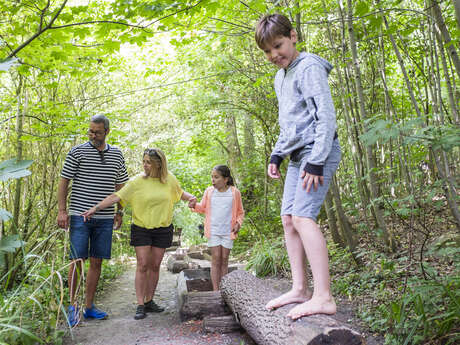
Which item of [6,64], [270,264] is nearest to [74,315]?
[6,64]

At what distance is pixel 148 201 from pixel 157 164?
0.43 m

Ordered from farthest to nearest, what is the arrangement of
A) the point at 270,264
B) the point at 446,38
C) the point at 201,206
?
the point at 270,264 < the point at 201,206 < the point at 446,38

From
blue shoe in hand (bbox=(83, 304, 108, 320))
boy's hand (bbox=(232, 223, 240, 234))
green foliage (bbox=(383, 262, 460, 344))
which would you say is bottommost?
blue shoe in hand (bbox=(83, 304, 108, 320))

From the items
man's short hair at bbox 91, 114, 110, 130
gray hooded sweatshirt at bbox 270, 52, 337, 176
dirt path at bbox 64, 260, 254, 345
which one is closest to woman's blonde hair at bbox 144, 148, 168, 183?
man's short hair at bbox 91, 114, 110, 130

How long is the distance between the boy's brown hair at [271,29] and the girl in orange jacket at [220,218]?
2546mm

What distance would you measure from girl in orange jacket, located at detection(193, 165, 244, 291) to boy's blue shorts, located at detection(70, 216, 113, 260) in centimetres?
113

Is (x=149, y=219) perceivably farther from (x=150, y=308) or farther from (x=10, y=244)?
(x=10, y=244)

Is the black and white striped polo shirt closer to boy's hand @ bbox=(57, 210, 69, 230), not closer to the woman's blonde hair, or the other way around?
boy's hand @ bbox=(57, 210, 69, 230)

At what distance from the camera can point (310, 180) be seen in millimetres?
2180

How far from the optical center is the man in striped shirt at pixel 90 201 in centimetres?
394

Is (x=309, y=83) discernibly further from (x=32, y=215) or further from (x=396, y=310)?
(x=32, y=215)

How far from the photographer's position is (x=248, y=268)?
5.87m

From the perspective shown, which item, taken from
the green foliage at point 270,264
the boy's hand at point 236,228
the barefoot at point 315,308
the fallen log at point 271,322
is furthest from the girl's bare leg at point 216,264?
the barefoot at point 315,308

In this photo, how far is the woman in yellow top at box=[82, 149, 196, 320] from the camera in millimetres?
4156
